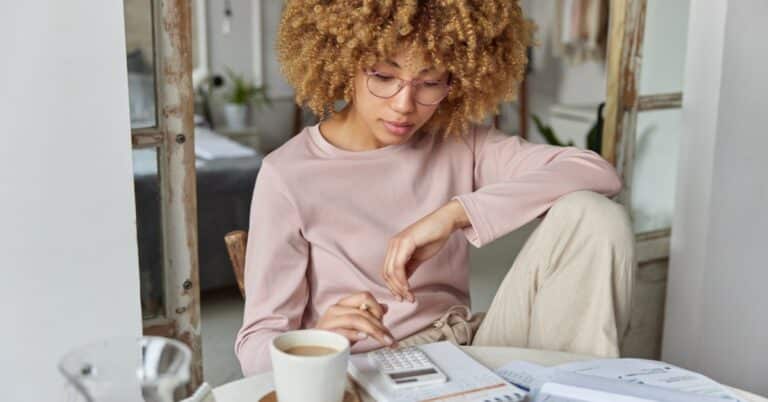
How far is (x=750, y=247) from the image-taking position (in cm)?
233

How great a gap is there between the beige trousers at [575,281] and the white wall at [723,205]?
45.6 inches

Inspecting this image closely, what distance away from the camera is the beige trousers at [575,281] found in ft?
3.83

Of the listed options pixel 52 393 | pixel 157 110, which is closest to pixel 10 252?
pixel 52 393

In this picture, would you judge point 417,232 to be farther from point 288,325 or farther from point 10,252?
point 10,252

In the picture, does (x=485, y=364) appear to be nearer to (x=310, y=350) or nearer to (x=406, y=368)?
(x=406, y=368)

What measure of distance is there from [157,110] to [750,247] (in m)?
1.65

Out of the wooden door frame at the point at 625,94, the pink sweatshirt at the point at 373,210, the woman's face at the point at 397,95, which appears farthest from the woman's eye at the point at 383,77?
the wooden door frame at the point at 625,94

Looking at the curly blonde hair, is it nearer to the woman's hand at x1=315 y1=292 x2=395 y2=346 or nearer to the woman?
the woman

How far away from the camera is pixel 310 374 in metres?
0.84

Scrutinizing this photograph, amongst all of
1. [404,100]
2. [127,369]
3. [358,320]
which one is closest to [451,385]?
[358,320]

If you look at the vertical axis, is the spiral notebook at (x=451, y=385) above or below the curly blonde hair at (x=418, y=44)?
below

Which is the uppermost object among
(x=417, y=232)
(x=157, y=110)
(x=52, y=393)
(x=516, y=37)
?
(x=516, y=37)

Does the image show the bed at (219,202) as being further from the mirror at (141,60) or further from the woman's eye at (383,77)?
the woman's eye at (383,77)

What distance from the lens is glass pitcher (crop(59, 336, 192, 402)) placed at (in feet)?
2.20
